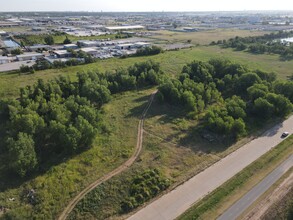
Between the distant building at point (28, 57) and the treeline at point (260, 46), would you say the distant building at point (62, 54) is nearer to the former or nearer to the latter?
the distant building at point (28, 57)

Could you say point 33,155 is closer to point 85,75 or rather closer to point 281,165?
point 85,75

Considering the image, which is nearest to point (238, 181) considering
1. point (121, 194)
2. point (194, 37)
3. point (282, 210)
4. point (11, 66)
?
point (282, 210)

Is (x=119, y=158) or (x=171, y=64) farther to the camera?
(x=171, y=64)

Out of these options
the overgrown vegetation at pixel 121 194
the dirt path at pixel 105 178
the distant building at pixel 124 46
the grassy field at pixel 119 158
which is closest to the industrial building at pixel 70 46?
the distant building at pixel 124 46

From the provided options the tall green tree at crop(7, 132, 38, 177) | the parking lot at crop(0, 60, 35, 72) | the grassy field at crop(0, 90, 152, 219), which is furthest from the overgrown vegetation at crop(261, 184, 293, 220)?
the parking lot at crop(0, 60, 35, 72)

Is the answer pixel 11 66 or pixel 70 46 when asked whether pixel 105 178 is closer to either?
pixel 11 66

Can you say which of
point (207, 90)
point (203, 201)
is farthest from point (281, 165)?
point (207, 90)

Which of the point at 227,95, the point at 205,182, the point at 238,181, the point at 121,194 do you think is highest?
the point at 238,181
